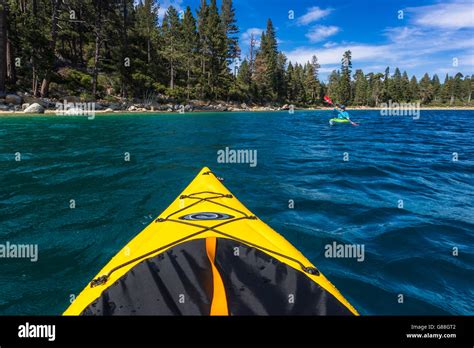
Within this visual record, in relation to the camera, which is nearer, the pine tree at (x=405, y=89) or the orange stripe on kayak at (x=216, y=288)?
the orange stripe on kayak at (x=216, y=288)

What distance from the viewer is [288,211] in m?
6.26

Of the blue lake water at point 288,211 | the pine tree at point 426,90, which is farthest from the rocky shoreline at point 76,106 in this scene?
the pine tree at point 426,90

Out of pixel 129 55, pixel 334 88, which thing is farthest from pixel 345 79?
pixel 129 55

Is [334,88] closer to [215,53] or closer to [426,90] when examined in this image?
[426,90]

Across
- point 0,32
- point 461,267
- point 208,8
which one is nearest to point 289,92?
point 208,8

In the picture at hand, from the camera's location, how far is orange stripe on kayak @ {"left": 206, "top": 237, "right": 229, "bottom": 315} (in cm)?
217

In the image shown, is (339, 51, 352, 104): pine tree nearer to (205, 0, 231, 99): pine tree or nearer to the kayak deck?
(205, 0, 231, 99): pine tree

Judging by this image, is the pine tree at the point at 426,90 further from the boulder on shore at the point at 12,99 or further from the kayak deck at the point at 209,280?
the kayak deck at the point at 209,280

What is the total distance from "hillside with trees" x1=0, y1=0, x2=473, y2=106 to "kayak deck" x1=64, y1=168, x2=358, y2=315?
35.7 metres

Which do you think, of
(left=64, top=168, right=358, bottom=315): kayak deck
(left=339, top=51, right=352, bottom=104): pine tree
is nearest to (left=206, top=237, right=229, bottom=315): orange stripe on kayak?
(left=64, top=168, right=358, bottom=315): kayak deck

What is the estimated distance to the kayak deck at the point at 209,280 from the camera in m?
2.17

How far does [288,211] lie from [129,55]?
139ft

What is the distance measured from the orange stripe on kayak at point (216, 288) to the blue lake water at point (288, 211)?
2.03 m
